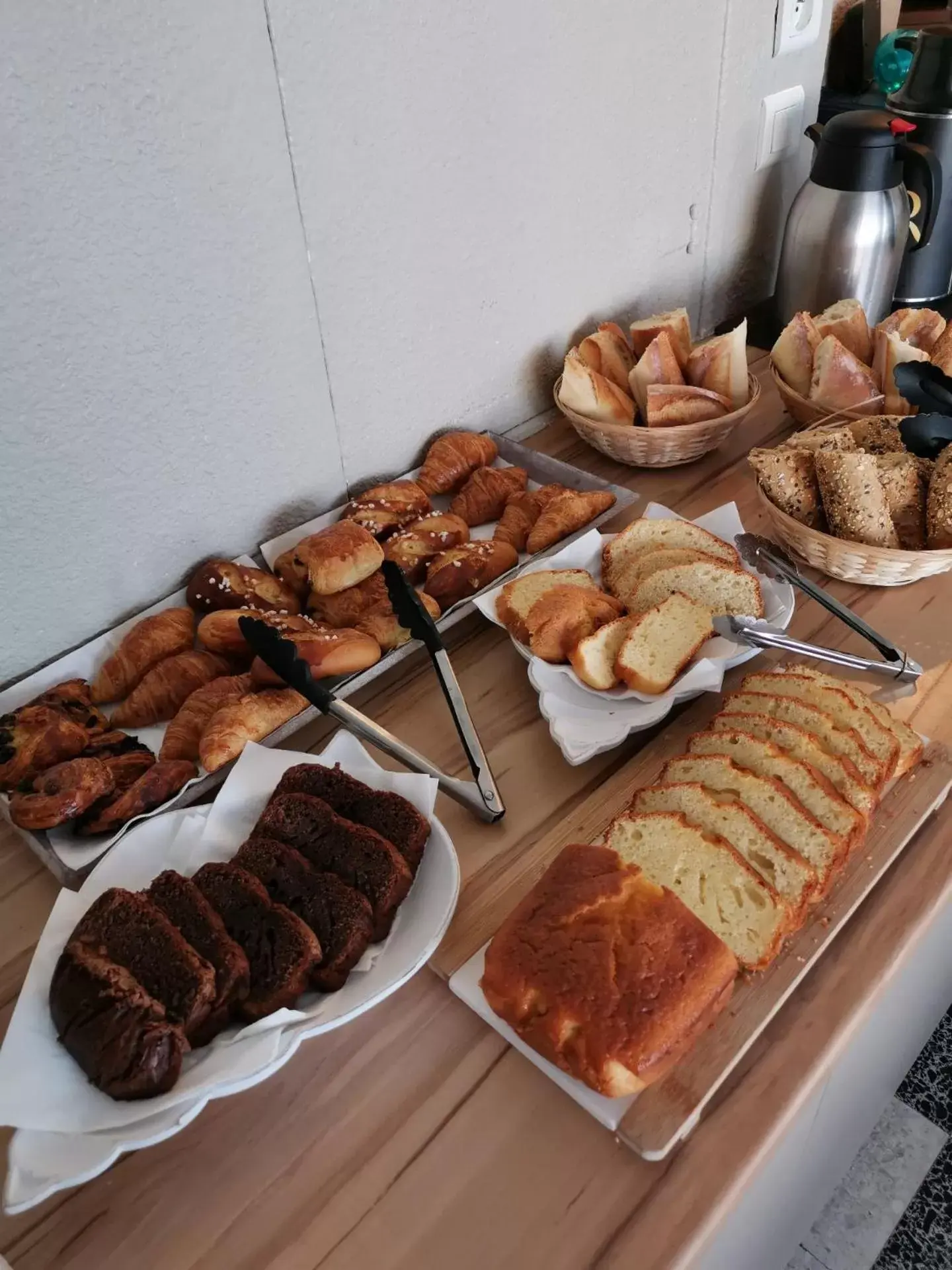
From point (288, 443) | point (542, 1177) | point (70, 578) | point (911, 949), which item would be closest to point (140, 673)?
point (70, 578)

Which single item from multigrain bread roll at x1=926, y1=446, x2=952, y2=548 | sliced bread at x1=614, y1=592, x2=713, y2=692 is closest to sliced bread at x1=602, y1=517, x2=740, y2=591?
sliced bread at x1=614, y1=592, x2=713, y2=692

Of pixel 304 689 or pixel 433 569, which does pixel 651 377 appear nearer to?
pixel 433 569

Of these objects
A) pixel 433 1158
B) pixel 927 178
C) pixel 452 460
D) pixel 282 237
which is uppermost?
pixel 282 237

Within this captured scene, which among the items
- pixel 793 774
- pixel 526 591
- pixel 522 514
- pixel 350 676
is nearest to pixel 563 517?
pixel 522 514

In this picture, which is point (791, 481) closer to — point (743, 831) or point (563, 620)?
point (563, 620)

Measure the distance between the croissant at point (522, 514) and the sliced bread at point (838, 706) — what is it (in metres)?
0.37

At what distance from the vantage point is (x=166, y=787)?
84cm

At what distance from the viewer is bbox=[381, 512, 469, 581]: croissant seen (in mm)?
1122

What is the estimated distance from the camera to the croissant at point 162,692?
95 cm

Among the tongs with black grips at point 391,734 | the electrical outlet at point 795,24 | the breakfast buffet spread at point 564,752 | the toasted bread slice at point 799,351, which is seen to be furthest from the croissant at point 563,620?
the electrical outlet at point 795,24

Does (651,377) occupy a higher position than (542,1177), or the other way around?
(651,377)

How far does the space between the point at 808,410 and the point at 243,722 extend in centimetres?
95

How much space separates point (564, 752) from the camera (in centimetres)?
89

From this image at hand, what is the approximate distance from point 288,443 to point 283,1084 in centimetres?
74
